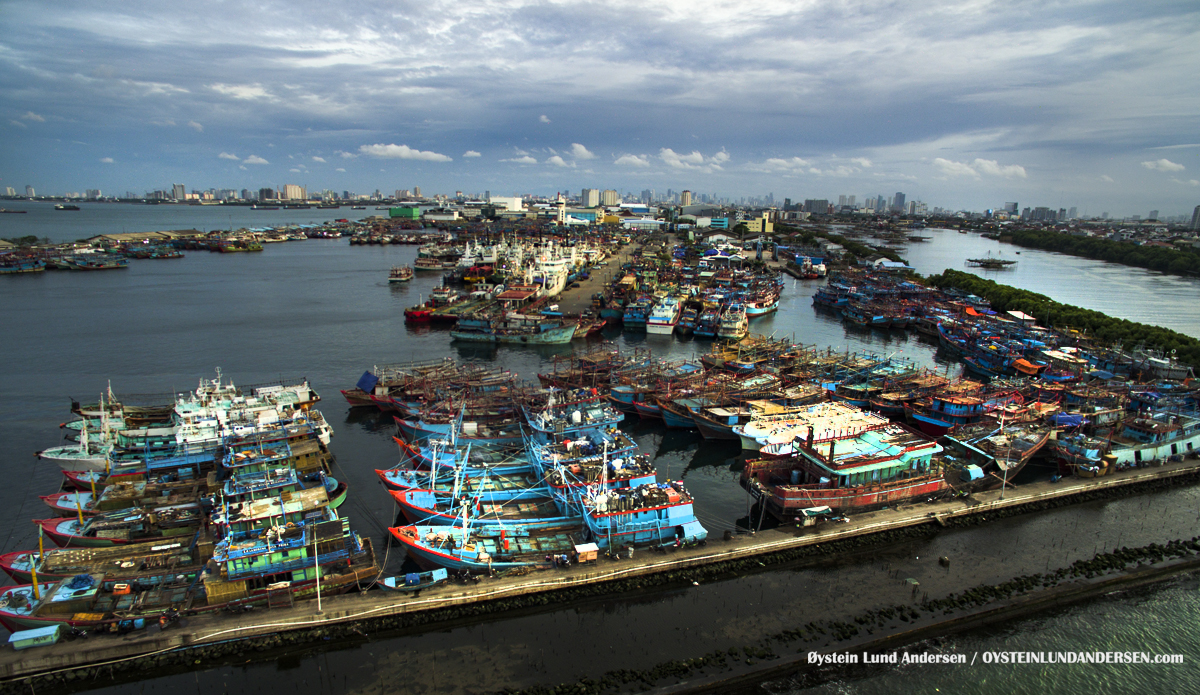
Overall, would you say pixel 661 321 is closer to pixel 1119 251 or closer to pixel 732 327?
pixel 732 327

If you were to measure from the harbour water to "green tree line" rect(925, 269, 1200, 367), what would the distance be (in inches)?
405

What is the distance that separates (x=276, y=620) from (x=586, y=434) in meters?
11.5

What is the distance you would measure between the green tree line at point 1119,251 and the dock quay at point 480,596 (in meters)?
102

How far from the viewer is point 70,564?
47.4 ft

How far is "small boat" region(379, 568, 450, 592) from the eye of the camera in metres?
14.3

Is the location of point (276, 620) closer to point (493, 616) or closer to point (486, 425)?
point (493, 616)

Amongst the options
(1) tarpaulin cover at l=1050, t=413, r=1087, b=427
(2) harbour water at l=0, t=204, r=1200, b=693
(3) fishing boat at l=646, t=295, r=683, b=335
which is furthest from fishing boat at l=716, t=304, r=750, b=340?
(1) tarpaulin cover at l=1050, t=413, r=1087, b=427

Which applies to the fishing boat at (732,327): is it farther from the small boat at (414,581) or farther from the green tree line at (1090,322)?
the small boat at (414,581)

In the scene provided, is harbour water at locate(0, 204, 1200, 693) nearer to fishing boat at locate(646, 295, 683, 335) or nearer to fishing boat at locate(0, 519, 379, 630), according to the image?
fishing boat at locate(646, 295, 683, 335)

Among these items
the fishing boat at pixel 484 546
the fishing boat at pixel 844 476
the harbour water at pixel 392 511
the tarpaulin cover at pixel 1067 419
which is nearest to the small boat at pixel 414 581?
the fishing boat at pixel 484 546

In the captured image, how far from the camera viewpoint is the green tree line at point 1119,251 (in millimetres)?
88375

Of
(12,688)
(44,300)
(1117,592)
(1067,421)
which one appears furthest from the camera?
(44,300)

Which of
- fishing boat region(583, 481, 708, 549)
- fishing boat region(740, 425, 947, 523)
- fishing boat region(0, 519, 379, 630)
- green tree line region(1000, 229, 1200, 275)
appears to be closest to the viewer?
fishing boat region(0, 519, 379, 630)

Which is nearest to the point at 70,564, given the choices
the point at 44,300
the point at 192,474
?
the point at 192,474
